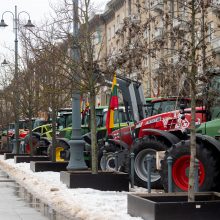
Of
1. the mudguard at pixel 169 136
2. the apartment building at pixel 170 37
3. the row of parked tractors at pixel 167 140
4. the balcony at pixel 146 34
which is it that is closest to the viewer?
the apartment building at pixel 170 37

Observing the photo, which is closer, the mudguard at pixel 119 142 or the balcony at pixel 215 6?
the balcony at pixel 215 6

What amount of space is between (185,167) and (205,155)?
2.72ft

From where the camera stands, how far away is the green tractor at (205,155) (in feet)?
39.0

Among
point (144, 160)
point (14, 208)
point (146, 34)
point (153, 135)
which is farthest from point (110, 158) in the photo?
point (146, 34)

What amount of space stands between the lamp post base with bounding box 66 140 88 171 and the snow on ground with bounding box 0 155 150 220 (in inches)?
25.9

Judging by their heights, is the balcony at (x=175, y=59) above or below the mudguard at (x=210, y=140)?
above

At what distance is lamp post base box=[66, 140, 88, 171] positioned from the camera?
17317 millimetres

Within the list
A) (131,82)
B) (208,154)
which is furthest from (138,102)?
(208,154)

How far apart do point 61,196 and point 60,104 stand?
9051mm

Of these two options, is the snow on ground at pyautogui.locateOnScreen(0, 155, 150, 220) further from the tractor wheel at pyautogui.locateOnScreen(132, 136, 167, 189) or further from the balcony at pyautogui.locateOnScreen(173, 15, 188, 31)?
the balcony at pyautogui.locateOnScreen(173, 15, 188, 31)

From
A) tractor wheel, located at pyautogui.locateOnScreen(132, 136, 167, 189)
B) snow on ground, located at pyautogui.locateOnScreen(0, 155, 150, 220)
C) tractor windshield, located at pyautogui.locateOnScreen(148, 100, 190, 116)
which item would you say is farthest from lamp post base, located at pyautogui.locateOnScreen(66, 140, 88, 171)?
tractor windshield, located at pyautogui.locateOnScreen(148, 100, 190, 116)

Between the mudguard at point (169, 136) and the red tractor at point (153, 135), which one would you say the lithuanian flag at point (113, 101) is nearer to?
the red tractor at point (153, 135)

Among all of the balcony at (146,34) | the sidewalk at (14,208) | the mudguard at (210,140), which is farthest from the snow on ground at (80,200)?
the balcony at (146,34)

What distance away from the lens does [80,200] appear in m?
12.6
